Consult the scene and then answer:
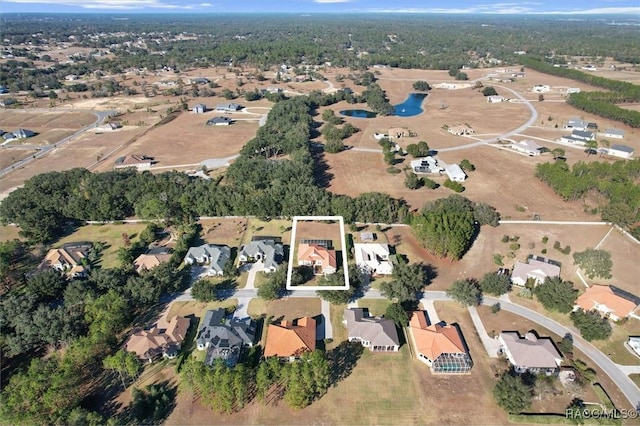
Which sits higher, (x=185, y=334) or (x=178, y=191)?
(x=178, y=191)

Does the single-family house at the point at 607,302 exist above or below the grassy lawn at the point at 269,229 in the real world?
below

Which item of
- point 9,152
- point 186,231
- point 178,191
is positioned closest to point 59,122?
point 9,152

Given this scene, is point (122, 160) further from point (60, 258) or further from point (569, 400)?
point (569, 400)

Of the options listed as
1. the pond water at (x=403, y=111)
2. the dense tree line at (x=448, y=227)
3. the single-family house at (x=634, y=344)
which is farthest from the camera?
the pond water at (x=403, y=111)

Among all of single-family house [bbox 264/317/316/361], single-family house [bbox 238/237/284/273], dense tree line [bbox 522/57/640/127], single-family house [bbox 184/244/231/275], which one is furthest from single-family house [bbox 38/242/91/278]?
dense tree line [bbox 522/57/640/127]

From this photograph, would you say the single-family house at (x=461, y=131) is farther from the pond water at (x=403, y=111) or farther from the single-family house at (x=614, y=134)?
the single-family house at (x=614, y=134)

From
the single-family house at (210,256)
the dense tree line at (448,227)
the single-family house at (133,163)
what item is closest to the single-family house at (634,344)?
the dense tree line at (448,227)
